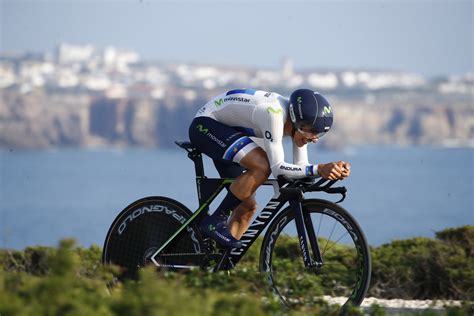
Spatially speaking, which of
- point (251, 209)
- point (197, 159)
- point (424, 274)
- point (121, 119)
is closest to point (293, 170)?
point (251, 209)

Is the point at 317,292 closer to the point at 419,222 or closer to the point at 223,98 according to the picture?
the point at 223,98

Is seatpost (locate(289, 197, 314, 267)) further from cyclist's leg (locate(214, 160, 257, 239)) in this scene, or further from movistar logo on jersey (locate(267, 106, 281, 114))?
movistar logo on jersey (locate(267, 106, 281, 114))

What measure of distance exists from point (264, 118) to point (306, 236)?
845 mm

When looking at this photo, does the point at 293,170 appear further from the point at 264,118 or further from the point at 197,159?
the point at 197,159

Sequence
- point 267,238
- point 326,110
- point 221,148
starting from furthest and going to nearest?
point 221,148 → point 267,238 → point 326,110

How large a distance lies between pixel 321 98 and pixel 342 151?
183m

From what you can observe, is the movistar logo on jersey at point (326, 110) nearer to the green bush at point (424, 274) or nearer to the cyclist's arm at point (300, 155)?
the cyclist's arm at point (300, 155)

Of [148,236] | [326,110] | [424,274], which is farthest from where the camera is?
[424,274]

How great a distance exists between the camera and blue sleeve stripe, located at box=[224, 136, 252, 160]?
688 cm

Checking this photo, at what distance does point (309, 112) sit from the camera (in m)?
6.65

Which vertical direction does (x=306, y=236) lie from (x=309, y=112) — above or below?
below

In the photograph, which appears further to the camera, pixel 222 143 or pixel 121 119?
pixel 121 119

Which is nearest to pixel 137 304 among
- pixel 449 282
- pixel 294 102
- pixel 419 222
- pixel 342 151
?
pixel 294 102

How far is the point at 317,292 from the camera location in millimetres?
5770
